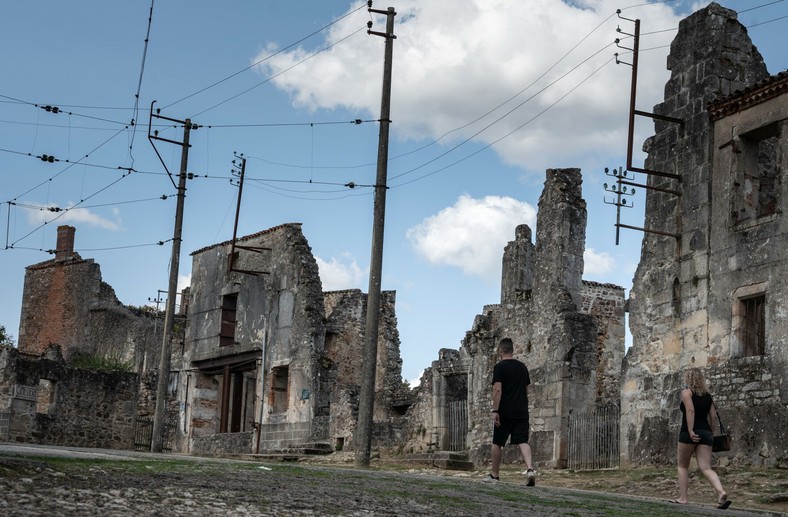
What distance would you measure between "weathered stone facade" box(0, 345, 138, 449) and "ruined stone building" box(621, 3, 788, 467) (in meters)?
19.0

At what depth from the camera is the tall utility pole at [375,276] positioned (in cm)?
2072

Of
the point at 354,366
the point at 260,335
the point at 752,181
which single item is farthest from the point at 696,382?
the point at 354,366

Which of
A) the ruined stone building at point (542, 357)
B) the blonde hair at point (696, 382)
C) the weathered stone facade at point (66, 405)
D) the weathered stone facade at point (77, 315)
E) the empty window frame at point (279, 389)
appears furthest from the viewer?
the weathered stone facade at point (77, 315)

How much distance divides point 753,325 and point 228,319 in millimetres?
20493

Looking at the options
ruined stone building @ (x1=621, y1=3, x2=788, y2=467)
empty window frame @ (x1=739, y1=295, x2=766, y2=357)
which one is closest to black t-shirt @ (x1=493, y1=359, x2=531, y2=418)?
ruined stone building @ (x1=621, y1=3, x2=788, y2=467)

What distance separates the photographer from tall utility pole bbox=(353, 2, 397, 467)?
20.7 m

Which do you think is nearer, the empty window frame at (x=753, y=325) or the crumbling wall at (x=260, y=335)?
the empty window frame at (x=753, y=325)

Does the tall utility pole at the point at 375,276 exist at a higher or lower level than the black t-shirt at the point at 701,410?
higher

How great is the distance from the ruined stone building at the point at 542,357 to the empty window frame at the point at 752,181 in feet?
24.1

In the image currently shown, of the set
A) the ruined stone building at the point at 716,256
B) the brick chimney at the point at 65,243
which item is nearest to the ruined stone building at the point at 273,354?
the ruined stone building at the point at 716,256

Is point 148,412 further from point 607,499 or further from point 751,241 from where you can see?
point 607,499

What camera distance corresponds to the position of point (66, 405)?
35.2 m

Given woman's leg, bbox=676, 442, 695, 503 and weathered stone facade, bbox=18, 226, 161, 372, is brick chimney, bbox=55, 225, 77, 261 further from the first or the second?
woman's leg, bbox=676, 442, 695, 503

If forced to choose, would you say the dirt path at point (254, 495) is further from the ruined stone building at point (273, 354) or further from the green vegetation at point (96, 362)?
the green vegetation at point (96, 362)
